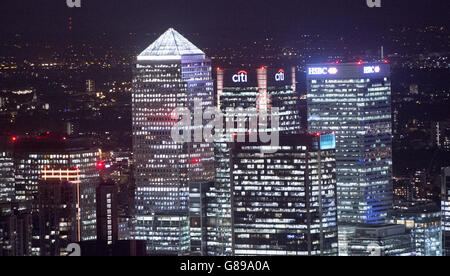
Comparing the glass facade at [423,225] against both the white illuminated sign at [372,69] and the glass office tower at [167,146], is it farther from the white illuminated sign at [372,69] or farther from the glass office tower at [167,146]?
the glass office tower at [167,146]

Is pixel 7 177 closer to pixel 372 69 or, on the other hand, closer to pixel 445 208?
pixel 372 69

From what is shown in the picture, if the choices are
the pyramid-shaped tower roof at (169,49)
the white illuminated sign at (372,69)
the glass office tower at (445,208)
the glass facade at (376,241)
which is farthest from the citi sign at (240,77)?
the glass office tower at (445,208)

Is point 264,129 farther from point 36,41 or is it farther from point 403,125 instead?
point 36,41

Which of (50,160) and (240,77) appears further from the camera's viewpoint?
(240,77)

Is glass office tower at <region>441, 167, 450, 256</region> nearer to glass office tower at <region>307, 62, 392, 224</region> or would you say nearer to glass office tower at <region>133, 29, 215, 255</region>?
glass office tower at <region>307, 62, 392, 224</region>

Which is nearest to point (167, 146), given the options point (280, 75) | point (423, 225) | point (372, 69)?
point (280, 75)

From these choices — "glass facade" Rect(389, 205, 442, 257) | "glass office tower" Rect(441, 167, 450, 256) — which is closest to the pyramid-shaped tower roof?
"glass facade" Rect(389, 205, 442, 257)
